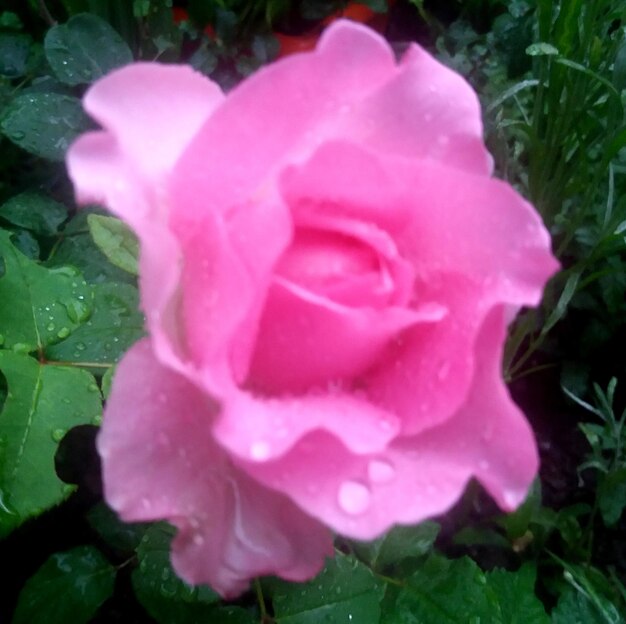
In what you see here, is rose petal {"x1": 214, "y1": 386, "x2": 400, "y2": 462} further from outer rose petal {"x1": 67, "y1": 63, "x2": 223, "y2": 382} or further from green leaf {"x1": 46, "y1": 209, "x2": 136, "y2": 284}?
green leaf {"x1": 46, "y1": 209, "x2": 136, "y2": 284}

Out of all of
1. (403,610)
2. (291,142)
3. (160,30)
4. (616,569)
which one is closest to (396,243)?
(291,142)

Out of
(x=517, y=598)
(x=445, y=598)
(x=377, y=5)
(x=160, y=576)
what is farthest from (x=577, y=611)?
(x=377, y=5)

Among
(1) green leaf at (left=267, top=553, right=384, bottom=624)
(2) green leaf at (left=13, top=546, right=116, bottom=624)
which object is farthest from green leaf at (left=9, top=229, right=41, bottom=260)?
(1) green leaf at (left=267, top=553, right=384, bottom=624)

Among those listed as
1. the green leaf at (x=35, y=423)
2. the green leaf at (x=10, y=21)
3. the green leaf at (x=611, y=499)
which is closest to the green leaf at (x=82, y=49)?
the green leaf at (x=10, y=21)

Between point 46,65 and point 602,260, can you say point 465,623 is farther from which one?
point 46,65

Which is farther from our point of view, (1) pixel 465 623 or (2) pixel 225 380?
(1) pixel 465 623
